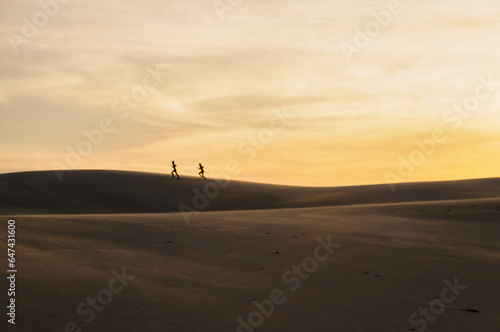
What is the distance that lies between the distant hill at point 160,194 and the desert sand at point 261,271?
17113mm

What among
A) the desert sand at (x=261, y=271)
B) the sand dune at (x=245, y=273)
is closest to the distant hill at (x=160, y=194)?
the desert sand at (x=261, y=271)

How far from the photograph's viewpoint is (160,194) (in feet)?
132

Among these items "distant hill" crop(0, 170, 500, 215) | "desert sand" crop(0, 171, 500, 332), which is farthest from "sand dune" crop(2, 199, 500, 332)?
"distant hill" crop(0, 170, 500, 215)

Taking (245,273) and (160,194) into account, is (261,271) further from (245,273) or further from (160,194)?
(160,194)

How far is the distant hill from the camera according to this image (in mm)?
33844

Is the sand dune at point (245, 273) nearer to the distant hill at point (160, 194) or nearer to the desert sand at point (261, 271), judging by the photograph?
the desert sand at point (261, 271)

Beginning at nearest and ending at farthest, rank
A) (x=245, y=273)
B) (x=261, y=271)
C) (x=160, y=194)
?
(x=245, y=273)
(x=261, y=271)
(x=160, y=194)

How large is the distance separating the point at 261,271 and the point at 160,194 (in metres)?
30.7

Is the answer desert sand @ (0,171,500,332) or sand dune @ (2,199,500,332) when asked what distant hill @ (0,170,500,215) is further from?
sand dune @ (2,199,500,332)

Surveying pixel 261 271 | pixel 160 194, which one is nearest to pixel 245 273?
pixel 261 271

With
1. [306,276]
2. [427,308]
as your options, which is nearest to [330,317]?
[427,308]

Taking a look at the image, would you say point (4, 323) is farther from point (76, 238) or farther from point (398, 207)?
point (398, 207)

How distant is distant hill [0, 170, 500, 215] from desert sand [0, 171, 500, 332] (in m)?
17.1

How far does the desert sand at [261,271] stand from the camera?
7.03 m
